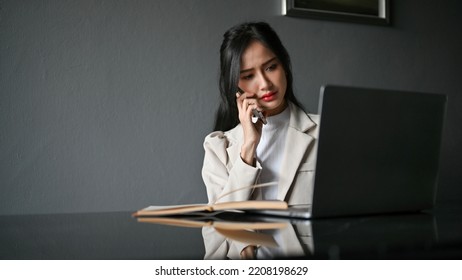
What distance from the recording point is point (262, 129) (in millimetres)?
2191

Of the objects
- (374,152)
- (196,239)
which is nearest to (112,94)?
(374,152)

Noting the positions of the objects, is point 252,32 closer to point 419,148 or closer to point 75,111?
point 75,111

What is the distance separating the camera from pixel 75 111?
8.06ft

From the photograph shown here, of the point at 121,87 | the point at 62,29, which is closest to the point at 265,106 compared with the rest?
the point at 121,87

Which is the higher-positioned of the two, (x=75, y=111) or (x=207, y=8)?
(x=207, y=8)

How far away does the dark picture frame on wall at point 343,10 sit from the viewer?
296 centimetres

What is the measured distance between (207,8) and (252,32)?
2.07 ft

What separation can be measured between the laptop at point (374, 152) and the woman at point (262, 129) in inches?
34.7

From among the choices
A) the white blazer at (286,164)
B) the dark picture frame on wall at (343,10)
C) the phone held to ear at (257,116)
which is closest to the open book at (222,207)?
the white blazer at (286,164)

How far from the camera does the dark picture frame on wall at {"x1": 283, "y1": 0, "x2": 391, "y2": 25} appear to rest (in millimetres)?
2963

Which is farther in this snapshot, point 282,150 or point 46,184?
point 46,184

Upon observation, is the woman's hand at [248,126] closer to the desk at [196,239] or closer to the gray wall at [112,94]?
the gray wall at [112,94]

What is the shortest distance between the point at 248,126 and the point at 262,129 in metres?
0.19

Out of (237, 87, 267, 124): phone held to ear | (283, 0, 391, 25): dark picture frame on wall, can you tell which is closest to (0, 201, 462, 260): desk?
(237, 87, 267, 124): phone held to ear
